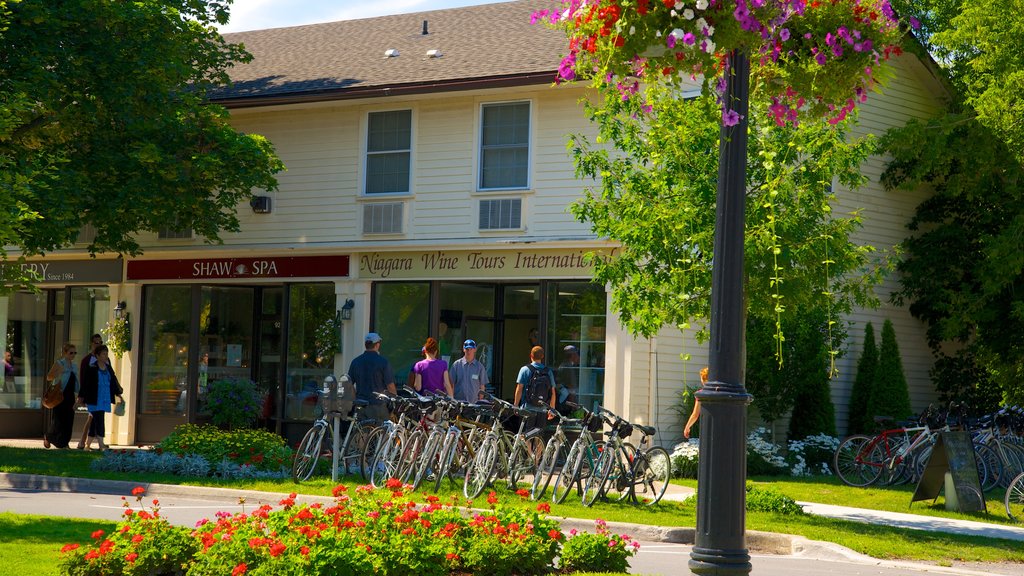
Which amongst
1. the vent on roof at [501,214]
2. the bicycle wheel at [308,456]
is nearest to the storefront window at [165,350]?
the vent on roof at [501,214]

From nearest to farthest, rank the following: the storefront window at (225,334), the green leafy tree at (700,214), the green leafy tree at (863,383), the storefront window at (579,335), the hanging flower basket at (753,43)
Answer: the hanging flower basket at (753,43), the green leafy tree at (700,214), the storefront window at (579,335), the green leafy tree at (863,383), the storefront window at (225,334)

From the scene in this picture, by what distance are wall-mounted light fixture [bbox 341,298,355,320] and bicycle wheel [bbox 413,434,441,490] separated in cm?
764

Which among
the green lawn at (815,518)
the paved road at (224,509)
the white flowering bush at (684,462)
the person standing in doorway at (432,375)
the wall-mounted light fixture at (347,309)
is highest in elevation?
the wall-mounted light fixture at (347,309)

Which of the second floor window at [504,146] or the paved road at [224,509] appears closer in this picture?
the paved road at [224,509]

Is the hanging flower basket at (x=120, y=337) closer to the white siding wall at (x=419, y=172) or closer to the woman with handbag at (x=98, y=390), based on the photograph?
the white siding wall at (x=419, y=172)

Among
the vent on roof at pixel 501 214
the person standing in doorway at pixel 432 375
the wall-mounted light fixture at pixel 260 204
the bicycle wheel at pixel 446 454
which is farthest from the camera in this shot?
the wall-mounted light fixture at pixel 260 204

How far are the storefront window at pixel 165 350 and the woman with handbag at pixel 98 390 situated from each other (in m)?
2.52

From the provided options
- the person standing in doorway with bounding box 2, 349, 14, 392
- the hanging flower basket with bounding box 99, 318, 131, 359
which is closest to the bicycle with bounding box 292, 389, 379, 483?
the hanging flower basket with bounding box 99, 318, 131, 359

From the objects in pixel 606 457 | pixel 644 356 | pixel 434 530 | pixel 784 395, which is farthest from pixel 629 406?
pixel 434 530

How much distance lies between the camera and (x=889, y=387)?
73.6 feet

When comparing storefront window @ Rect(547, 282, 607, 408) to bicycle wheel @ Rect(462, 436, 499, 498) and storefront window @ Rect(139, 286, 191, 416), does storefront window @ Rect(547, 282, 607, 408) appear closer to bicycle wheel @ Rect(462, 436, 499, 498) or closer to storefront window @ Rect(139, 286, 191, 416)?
bicycle wheel @ Rect(462, 436, 499, 498)

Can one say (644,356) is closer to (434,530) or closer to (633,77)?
(434,530)

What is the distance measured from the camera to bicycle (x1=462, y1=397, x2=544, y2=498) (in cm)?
1484

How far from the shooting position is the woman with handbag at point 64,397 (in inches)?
885
